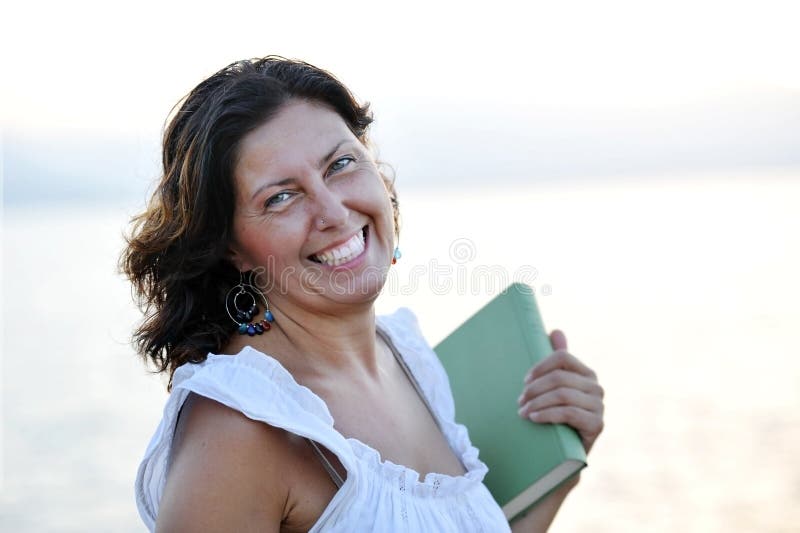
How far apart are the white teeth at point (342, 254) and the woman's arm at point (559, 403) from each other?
519 millimetres

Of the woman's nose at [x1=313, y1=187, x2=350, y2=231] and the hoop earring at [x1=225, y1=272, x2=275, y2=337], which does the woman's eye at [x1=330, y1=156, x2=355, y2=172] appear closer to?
the woman's nose at [x1=313, y1=187, x2=350, y2=231]

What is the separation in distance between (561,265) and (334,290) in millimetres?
6147

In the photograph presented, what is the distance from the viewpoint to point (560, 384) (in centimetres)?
196

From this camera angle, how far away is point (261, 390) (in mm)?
1539

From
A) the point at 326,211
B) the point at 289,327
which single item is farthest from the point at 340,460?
the point at 326,211

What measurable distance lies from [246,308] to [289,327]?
102 mm

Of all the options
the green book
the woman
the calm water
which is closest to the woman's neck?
the woman

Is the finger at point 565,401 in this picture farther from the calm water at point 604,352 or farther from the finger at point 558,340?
the calm water at point 604,352

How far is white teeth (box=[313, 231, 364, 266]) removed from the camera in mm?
1785

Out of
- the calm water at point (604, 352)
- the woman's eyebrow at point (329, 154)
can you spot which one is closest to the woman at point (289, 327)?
the woman's eyebrow at point (329, 154)

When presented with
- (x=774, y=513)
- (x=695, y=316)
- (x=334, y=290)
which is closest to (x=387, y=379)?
(x=334, y=290)

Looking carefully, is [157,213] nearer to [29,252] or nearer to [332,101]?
[332,101]

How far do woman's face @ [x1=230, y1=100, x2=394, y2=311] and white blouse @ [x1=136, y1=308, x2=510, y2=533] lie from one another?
0.75 ft

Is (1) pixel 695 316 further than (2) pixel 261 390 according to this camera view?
Yes
